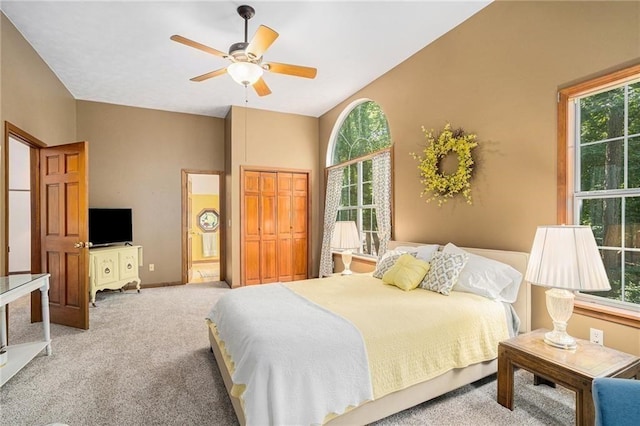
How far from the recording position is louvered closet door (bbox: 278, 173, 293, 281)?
580 cm

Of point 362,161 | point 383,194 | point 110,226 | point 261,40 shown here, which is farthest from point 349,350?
point 110,226

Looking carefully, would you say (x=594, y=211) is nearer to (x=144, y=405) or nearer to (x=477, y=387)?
(x=477, y=387)

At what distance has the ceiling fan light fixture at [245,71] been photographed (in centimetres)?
272

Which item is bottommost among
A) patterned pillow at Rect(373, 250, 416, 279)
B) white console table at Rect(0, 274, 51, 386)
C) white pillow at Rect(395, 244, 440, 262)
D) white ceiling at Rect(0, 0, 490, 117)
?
white console table at Rect(0, 274, 51, 386)

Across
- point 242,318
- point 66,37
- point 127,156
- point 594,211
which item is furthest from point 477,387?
point 127,156

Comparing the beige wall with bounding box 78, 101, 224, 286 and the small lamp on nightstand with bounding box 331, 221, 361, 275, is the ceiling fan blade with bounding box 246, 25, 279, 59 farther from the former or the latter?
the beige wall with bounding box 78, 101, 224, 286

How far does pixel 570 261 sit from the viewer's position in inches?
69.7

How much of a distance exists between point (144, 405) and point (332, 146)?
4.67 m

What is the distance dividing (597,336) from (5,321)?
4.82 metres

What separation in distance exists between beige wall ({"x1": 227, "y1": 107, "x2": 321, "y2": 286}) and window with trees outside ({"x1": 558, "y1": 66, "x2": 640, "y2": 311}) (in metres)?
4.19

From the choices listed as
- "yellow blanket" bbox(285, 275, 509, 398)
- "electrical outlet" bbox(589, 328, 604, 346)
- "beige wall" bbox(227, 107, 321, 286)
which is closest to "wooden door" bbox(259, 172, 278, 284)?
"beige wall" bbox(227, 107, 321, 286)

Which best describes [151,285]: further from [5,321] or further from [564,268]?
[564,268]

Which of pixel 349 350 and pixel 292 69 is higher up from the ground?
pixel 292 69

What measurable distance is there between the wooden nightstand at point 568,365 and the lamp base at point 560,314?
4 centimetres
